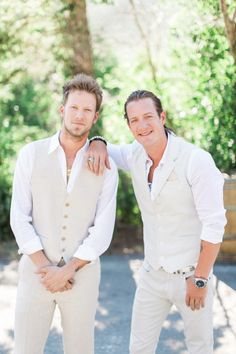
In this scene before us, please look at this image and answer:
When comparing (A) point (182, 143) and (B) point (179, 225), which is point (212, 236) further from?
(A) point (182, 143)

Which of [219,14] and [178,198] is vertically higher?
[219,14]

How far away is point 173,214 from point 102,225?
0.35 meters

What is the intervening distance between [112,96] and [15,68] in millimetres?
1469

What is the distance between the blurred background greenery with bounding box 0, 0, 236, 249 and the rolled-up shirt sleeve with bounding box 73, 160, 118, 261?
4148 millimetres

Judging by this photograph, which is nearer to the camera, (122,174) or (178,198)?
(178,198)

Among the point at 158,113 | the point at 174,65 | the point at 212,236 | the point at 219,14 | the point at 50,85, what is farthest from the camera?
the point at 50,85

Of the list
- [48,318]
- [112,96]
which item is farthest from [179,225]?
[112,96]

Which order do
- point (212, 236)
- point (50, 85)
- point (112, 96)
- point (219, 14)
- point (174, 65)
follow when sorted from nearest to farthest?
point (212, 236) → point (219, 14) → point (174, 65) → point (112, 96) → point (50, 85)

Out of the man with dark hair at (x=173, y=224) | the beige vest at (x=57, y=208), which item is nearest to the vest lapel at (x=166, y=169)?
the man with dark hair at (x=173, y=224)

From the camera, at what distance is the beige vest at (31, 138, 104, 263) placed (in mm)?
2869

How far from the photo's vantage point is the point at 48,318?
288 cm

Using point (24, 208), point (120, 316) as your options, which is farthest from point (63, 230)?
point (120, 316)

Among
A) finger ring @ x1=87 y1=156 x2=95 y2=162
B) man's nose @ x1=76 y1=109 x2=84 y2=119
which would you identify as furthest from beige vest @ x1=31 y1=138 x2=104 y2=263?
man's nose @ x1=76 y1=109 x2=84 y2=119

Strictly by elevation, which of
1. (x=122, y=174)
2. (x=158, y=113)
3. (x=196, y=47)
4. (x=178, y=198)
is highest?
(x=196, y=47)
